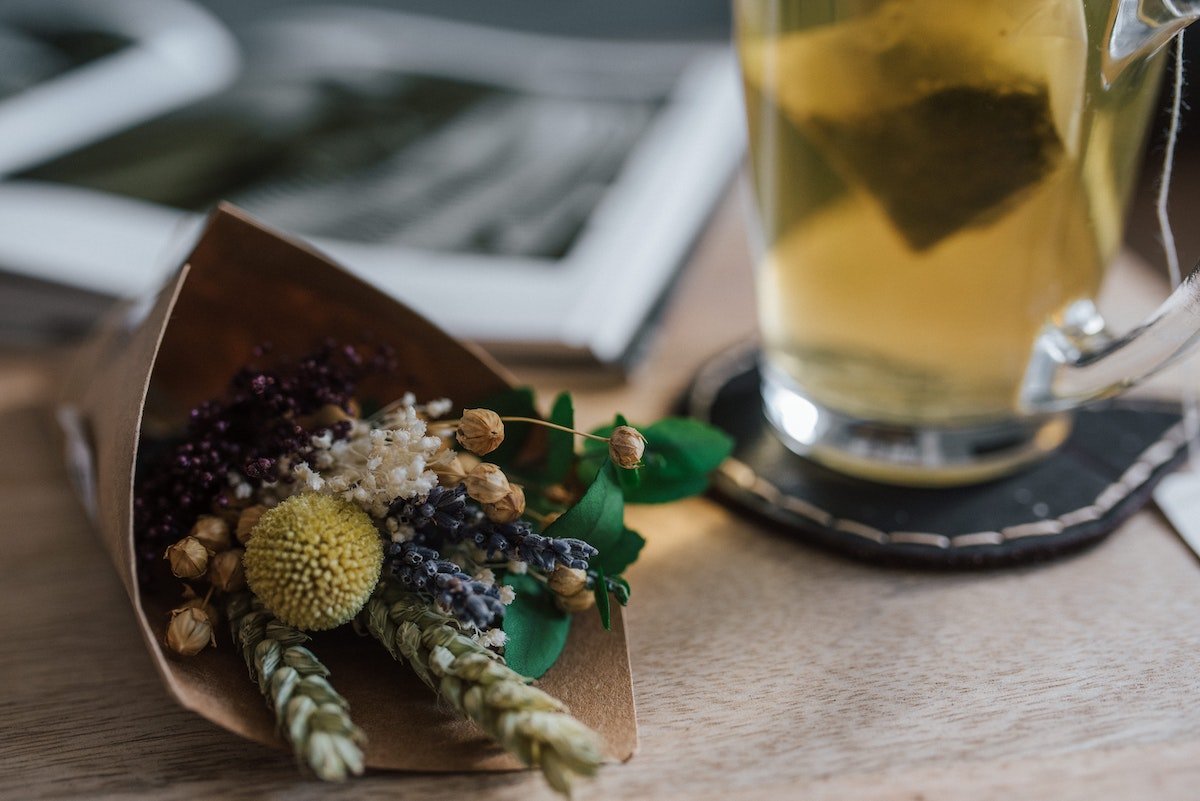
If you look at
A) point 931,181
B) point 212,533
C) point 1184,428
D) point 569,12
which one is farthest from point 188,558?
point 569,12

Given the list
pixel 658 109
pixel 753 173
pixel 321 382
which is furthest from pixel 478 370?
pixel 658 109

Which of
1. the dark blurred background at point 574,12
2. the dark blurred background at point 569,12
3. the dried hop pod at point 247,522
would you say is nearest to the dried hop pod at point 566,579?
the dried hop pod at point 247,522

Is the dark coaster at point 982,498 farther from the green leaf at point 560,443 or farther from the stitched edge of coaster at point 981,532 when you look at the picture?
the green leaf at point 560,443

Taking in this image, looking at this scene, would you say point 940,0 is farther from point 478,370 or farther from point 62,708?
point 62,708

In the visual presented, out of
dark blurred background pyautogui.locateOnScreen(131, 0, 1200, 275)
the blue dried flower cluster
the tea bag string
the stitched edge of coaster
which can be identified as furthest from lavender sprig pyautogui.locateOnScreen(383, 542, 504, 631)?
dark blurred background pyautogui.locateOnScreen(131, 0, 1200, 275)

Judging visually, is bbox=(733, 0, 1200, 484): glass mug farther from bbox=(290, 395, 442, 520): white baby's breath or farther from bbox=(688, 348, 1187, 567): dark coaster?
bbox=(290, 395, 442, 520): white baby's breath

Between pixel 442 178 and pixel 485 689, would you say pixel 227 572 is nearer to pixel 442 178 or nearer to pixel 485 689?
pixel 485 689

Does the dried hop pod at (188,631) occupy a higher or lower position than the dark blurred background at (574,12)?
higher
